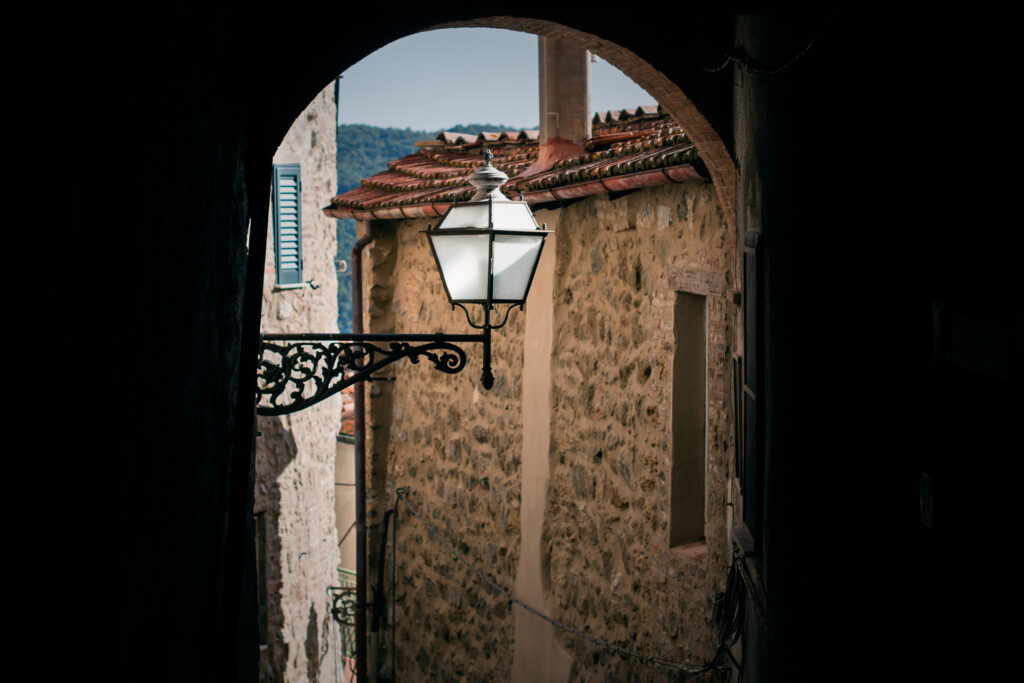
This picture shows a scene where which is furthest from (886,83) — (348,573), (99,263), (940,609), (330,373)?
(348,573)

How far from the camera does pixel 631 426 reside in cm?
534

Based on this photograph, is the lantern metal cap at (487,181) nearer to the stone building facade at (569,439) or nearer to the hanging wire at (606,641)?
the stone building facade at (569,439)

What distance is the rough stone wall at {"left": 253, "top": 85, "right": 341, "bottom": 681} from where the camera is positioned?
888 centimetres

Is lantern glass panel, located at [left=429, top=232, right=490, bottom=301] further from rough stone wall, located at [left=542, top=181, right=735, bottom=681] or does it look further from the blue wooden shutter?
the blue wooden shutter

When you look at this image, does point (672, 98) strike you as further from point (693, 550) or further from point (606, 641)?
point (606, 641)

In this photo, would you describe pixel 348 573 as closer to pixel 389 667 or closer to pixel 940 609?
pixel 389 667

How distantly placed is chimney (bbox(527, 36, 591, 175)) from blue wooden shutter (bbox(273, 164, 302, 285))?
9.36ft

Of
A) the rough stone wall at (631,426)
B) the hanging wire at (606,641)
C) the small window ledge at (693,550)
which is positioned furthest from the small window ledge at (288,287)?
the small window ledge at (693,550)

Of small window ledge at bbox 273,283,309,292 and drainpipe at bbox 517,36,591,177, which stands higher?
drainpipe at bbox 517,36,591,177

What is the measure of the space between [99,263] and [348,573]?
68.8 ft

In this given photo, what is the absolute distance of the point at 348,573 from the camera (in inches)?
828

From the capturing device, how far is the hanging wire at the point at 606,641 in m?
4.17

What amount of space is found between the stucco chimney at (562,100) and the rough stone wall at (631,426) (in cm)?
103

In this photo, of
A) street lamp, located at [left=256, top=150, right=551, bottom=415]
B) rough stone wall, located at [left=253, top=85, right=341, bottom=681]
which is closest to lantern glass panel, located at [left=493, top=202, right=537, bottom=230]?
street lamp, located at [left=256, top=150, right=551, bottom=415]
